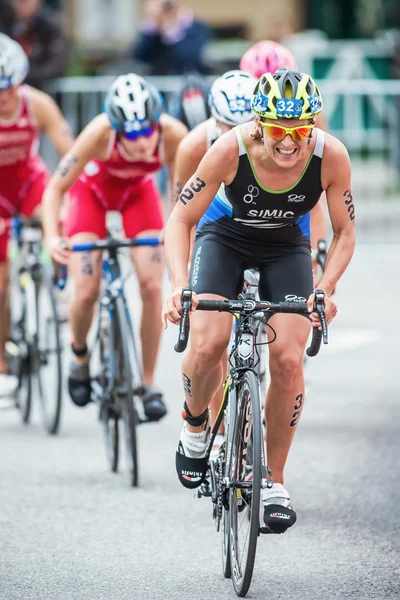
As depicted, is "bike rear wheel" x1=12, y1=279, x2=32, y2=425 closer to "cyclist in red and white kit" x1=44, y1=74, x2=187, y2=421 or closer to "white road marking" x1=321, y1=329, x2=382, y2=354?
"cyclist in red and white kit" x1=44, y1=74, x2=187, y2=421

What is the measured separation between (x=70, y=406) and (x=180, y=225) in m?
Answer: 3.89

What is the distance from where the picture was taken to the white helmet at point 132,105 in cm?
764

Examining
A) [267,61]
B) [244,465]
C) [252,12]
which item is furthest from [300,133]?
[252,12]

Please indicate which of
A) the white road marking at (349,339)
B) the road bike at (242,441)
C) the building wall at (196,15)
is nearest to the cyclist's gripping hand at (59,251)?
the road bike at (242,441)

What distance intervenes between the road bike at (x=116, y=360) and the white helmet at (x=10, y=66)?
55.1 inches

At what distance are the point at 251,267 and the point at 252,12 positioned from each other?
66.3 feet

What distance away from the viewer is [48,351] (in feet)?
29.2

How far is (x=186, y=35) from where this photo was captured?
642 inches

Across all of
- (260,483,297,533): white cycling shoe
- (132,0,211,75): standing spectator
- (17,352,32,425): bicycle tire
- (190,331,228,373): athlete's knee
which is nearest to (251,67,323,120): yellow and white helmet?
(190,331,228,373): athlete's knee

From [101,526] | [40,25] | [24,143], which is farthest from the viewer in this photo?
[40,25]

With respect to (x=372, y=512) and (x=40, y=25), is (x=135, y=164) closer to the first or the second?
(x=372, y=512)

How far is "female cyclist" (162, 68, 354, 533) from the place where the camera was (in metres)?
5.77

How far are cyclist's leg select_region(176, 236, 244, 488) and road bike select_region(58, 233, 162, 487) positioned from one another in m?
1.07

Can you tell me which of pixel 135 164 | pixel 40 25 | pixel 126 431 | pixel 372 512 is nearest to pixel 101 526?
pixel 126 431
